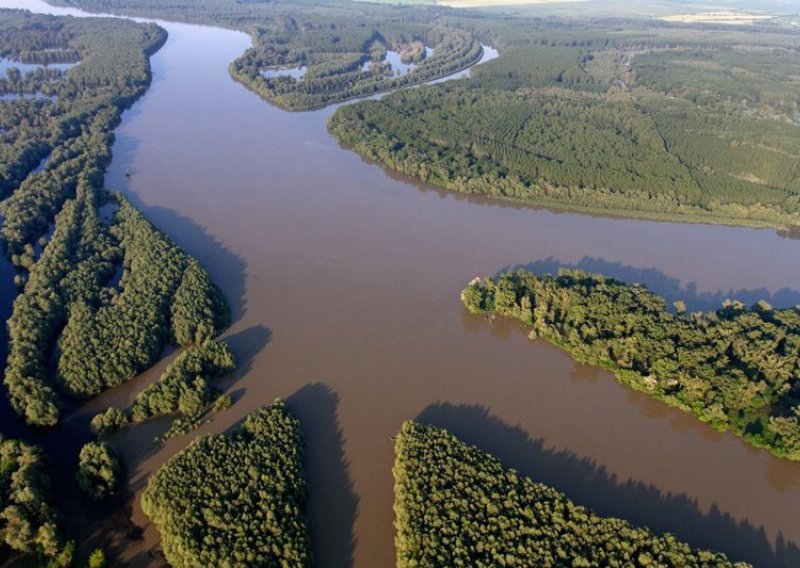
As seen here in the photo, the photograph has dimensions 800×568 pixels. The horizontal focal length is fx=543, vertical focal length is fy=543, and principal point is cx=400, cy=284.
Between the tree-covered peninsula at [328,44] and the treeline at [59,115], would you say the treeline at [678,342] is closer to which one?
the treeline at [59,115]

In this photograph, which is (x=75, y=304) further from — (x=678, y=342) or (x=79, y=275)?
(x=678, y=342)

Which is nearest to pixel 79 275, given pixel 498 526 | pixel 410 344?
pixel 410 344

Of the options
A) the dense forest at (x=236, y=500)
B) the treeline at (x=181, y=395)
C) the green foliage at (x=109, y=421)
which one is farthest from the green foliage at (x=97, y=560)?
the green foliage at (x=109, y=421)

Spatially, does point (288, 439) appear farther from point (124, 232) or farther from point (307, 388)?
point (124, 232)

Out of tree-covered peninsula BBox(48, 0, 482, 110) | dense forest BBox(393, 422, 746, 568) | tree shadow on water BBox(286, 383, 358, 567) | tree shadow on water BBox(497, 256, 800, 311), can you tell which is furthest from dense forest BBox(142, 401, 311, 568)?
tree-covered peninsula BBox(48, 0, 482, 110)

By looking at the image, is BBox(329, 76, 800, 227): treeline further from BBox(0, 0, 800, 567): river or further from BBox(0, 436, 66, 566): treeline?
BBox(0, 436, 66, 566): treeline
